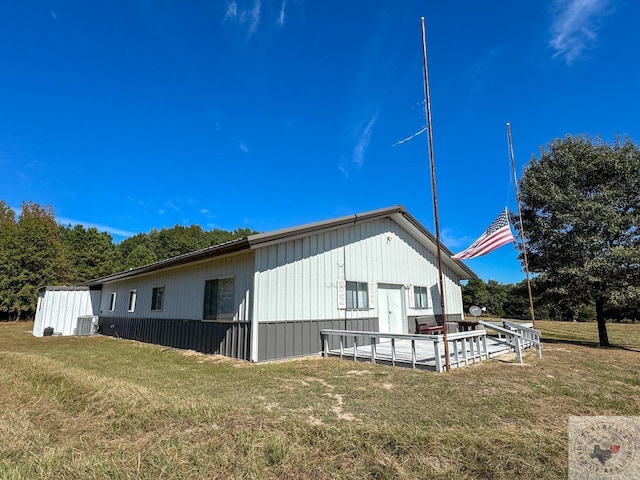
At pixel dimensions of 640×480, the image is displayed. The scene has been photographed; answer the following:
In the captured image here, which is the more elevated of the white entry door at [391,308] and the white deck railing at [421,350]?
the white entry door at [391,308]

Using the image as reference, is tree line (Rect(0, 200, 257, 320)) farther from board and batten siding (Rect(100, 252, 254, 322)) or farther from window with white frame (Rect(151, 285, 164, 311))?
window with white frame (Rect(151, 285, 164, 311))

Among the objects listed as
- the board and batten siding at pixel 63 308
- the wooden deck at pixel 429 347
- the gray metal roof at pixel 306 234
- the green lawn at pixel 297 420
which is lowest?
the green lawn at pixel 297 420

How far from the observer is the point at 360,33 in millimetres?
11141

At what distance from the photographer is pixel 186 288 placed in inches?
423

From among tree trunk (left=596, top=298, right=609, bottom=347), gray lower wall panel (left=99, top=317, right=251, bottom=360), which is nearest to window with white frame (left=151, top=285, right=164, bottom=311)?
gray lower wall panel (left=99, top=317, right=251, bottom=360)

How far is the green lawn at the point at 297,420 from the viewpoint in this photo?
8.84ft

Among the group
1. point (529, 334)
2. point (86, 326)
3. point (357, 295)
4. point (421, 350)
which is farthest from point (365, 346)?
point (86, 326)

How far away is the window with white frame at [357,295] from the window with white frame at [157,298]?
6761 mm

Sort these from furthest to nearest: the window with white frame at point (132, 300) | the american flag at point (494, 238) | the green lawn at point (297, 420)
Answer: the window with white frame at point (132, 300) < the american flag at point (494, 238) < the green lawn at point (297, 420)

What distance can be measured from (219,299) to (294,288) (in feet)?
7.10

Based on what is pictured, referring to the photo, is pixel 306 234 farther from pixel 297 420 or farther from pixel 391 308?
pixel 297 420

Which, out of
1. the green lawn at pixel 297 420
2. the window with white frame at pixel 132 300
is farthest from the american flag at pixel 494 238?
the window with white frame at pixel 132 300

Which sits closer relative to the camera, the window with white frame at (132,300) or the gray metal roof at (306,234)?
the gray metal roof at (306,234)

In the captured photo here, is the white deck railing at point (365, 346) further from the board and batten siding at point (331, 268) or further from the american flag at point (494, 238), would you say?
the american flag at point (494, 238)
